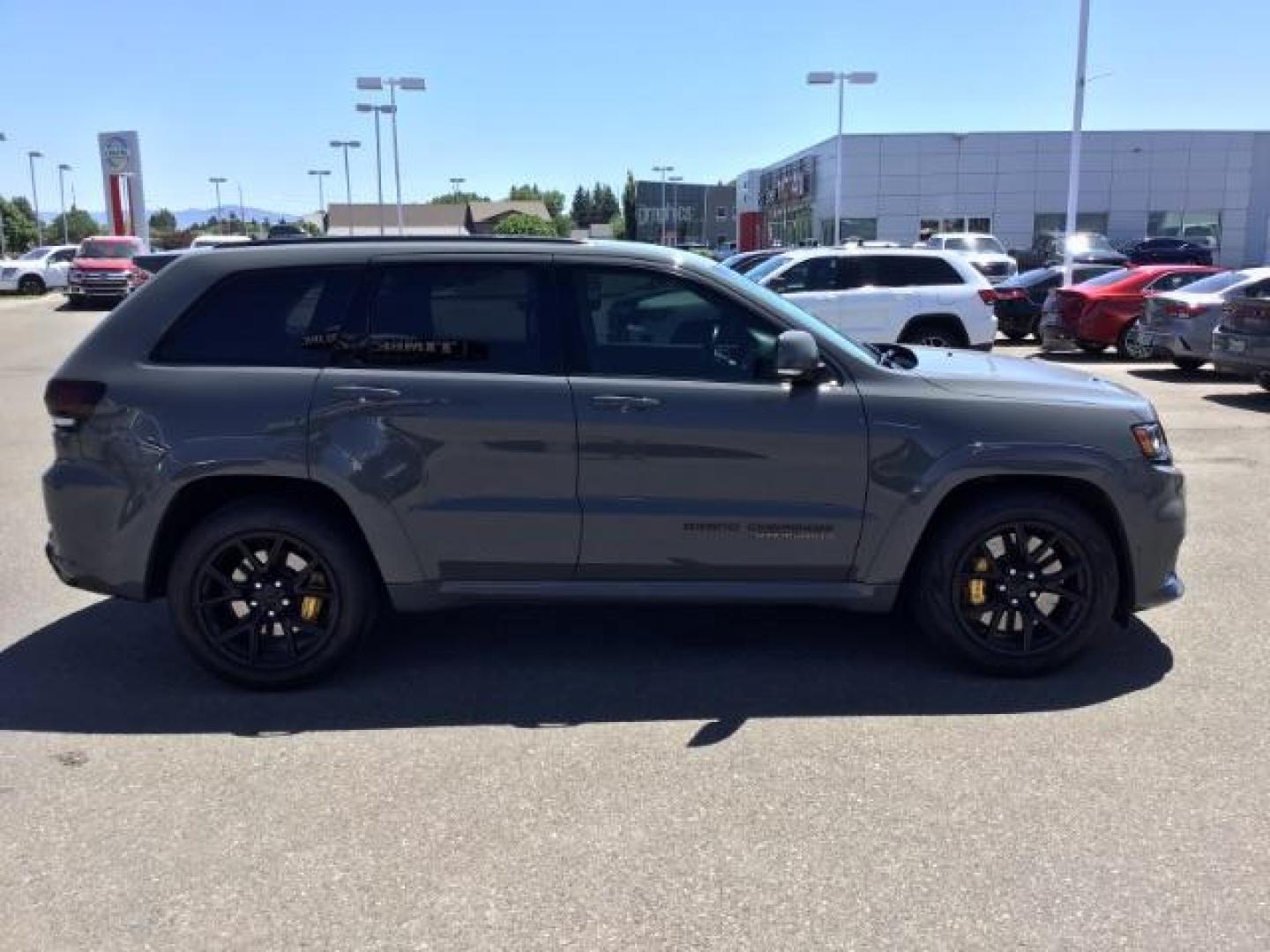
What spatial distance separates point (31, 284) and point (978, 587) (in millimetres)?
40351

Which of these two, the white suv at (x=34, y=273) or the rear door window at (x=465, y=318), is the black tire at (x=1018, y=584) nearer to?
the rear door window at (x=465, y=318)

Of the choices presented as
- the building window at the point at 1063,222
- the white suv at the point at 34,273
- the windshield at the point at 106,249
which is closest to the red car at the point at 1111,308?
the windshield at the point at 106,249

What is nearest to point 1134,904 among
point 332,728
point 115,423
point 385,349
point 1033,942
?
point 1033,942

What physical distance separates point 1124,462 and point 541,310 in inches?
97.0

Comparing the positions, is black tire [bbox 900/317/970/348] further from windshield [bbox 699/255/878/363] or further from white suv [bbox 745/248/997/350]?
windshield [bbox 699/255/878/363]

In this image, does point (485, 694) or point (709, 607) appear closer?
point (485, 694)

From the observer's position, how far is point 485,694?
4.44m

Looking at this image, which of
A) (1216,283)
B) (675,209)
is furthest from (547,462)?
(675,209)

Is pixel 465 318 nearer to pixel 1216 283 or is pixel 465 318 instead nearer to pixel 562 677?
pixel 562 677

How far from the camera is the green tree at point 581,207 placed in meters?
152

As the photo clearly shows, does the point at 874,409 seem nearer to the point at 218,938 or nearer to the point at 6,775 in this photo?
the point at 218,938

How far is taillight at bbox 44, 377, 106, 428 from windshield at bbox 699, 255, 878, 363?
8.32 feet

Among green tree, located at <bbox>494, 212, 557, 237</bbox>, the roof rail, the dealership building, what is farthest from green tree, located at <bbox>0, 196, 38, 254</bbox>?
the roof rail

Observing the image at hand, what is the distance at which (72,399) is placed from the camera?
4355mm
